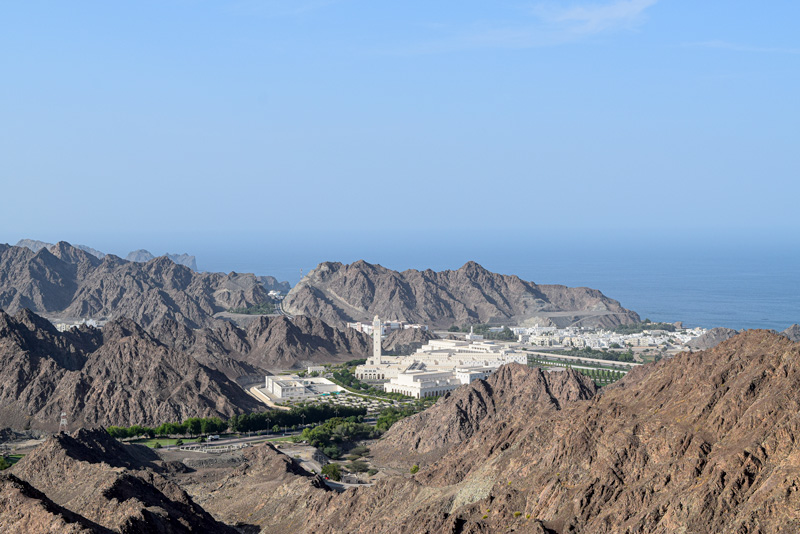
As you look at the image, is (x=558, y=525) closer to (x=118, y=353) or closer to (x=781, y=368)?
(x=781, y=368)

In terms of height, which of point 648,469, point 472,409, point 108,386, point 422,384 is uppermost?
point 648,469

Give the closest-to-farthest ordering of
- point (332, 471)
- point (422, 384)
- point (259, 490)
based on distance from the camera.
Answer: point (259, 490), point (332, 471), point (422, 384)

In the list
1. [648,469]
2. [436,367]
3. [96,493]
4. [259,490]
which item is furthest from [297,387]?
[648,469]

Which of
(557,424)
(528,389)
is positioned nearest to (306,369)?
(528,389)

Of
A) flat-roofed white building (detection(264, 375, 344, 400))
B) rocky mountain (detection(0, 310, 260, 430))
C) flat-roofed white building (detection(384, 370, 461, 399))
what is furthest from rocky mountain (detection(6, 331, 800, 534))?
flat-roofed white building (detection(384, 370, 461, 399))

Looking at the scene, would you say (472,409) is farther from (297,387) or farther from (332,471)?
(297,387)

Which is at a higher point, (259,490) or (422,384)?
(259,490)

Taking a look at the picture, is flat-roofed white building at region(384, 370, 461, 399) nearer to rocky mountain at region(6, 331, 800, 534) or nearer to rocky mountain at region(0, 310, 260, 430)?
rocky mountain at region(0, 310, 260, 430)
